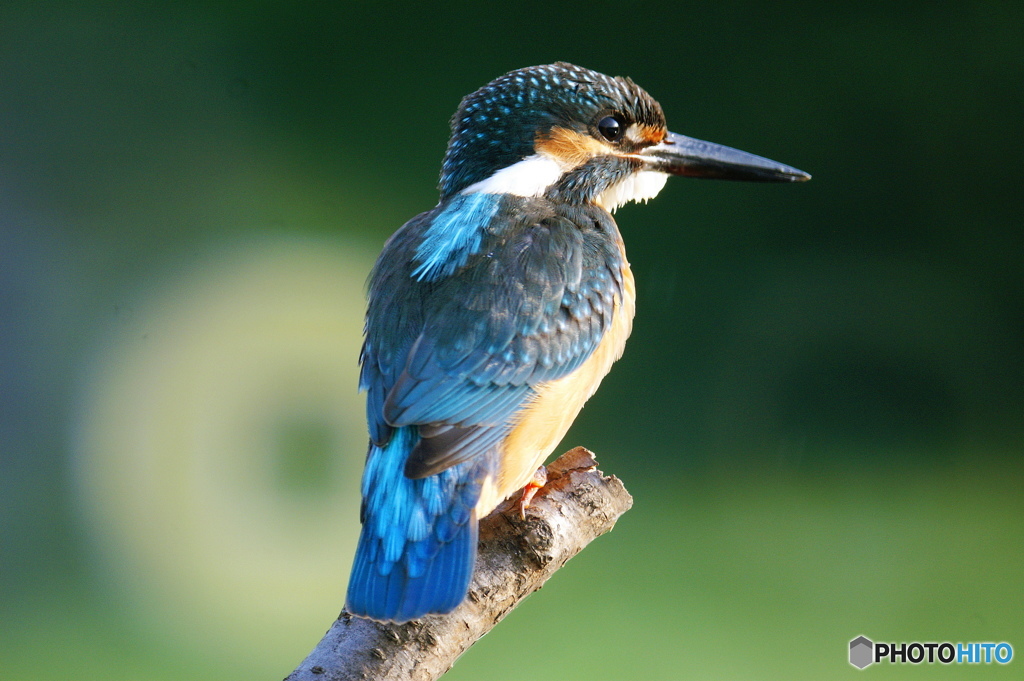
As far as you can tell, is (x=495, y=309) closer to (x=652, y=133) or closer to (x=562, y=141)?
(x=562, y=141)

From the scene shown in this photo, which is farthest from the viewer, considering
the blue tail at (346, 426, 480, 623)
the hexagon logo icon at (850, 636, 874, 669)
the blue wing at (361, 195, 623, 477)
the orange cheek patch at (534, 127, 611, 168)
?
the hexagon logo icon at (850, 636, 874, 669)

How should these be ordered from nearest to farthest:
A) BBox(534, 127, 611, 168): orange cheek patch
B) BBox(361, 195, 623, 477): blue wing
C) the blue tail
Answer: the blue tail
BBox(361, 195, 623, 477): blue wing
BBox(534, 127, 611, 168): orange cheek patch

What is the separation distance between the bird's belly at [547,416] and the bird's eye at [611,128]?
19 cm

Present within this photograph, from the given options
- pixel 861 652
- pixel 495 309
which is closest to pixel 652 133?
pixel 495 309

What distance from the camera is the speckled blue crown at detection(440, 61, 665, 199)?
1201mm

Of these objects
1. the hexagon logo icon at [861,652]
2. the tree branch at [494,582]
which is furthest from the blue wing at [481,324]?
the hexagon logo icon at [861,652]

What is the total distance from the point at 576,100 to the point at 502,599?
2.16 feet

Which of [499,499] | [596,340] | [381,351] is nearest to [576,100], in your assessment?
[596,340]

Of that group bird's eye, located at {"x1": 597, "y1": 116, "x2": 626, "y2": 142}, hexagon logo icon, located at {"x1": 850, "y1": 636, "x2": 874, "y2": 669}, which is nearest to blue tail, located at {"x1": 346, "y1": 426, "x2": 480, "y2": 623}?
bird's eye, located at {"x1": 597, "y1": 116, "x2": 626, "y2": 142}

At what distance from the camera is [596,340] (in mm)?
1125

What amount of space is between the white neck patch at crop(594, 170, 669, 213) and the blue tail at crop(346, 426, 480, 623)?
19.4 inches

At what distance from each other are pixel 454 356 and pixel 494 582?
0.26 metres

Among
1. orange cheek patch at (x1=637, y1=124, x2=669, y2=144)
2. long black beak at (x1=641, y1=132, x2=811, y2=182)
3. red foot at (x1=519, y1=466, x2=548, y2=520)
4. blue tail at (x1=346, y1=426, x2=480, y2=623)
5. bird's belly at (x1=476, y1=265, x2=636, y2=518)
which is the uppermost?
orange cheek patch at (x1=637, y1=124, x2=669, y2=144)

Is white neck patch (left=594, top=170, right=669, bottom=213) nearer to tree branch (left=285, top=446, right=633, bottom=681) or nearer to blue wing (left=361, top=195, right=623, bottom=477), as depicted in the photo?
blue wing (left=361, top=195, right=623, bottom=477)
